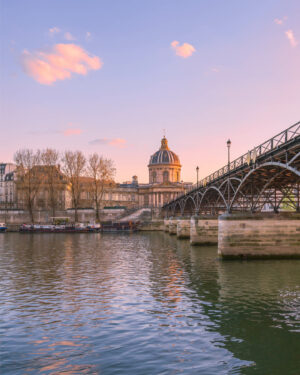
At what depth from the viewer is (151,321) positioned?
1645 cm

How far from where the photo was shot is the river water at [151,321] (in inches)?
480

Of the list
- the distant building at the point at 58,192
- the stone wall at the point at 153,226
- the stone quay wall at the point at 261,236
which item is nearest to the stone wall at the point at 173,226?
the distant building at the point at 58,192

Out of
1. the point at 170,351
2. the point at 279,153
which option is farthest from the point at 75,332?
the point at 279,153

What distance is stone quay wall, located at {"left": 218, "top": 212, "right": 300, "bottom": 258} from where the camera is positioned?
33.8 meters

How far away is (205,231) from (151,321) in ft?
122

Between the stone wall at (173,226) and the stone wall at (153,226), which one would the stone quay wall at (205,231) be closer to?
the stone wall at (173,226)

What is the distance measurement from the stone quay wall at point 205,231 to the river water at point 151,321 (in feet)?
72.5

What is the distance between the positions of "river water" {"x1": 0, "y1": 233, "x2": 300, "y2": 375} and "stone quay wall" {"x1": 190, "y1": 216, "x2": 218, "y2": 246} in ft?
72.5

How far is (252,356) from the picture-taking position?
12758mm

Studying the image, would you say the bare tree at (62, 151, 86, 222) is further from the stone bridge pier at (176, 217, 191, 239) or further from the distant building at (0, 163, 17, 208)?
the distant building at (0, 163, 17, 208)

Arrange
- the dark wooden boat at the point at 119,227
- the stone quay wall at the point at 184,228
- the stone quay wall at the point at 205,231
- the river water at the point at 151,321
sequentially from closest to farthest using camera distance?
the river water at the point at 151,321 < the stone quay wall at the point at 205,231 < the stone quay wall at the point at 184,228 < the dark wooden boat at the point at 119,227

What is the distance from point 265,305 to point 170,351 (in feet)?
24.8

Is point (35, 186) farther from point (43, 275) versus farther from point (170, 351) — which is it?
point (170, 351)

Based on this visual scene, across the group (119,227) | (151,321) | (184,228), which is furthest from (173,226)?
(151,321)
